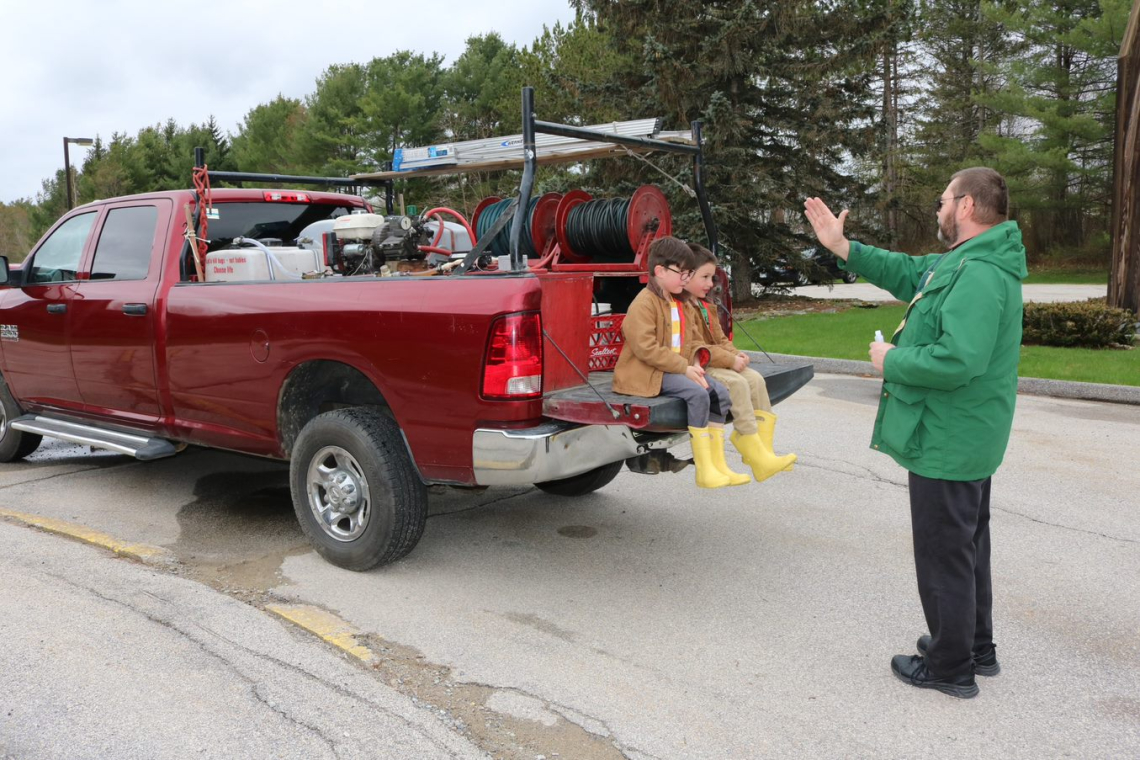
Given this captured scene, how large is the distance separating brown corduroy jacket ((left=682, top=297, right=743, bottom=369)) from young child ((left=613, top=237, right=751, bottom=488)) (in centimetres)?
7

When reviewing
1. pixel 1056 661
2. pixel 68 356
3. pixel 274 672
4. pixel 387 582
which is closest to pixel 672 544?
pixel 387 582

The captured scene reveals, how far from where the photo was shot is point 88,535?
194 inches

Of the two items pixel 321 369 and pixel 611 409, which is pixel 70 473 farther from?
pixel 611 409

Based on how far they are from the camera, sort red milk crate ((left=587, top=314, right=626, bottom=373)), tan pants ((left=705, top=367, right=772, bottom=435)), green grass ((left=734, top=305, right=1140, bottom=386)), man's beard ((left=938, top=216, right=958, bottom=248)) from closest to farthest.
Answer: man's beard ((left=938, top=216, right=958, bottom=248)) < tan pants ((left=705, top=367, right=772, bottom=435)) < red milk crate ((left=587, top=314, right=626, bottom=373)) < green grass ((left=734, top=305, right=1140, bottom=386))

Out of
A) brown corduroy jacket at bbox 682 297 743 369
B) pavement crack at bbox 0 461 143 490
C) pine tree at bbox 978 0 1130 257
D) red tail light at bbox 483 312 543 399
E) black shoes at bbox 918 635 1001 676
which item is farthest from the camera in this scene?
pine tree at bbox 978 0 1130 257

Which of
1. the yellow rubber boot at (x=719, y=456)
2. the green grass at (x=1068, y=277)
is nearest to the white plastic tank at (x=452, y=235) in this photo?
the yellow rubber boot at (x=719, y=456)

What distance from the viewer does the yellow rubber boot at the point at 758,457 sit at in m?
4.11

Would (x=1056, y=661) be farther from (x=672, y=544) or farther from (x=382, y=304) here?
(x=382, y=304)

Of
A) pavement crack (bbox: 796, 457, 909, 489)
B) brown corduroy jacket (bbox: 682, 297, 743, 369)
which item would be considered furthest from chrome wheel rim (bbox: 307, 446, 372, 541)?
pavement crack (bbox: 796, 457, 909, 489)

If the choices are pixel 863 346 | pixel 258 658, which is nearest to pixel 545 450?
pixel 258 658

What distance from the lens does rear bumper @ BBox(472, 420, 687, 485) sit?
12.3 feet

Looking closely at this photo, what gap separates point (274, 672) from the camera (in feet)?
11.0

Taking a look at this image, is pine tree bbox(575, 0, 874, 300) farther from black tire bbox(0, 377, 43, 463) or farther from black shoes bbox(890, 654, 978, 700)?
black shoes bbox(890, 654, 978, 700)

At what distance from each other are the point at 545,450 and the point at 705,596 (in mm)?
1078
